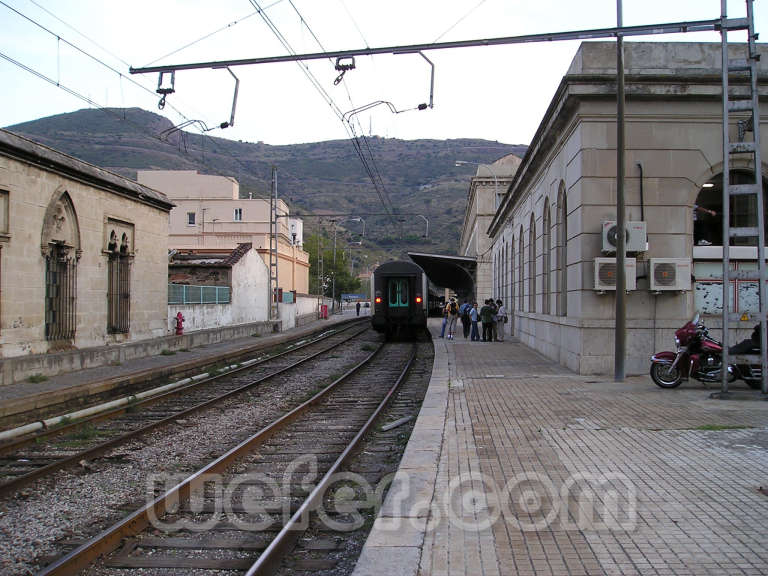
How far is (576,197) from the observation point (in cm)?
1470

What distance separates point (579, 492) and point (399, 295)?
2360 centimetres

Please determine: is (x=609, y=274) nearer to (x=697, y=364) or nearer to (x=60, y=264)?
(x=697, y=364)

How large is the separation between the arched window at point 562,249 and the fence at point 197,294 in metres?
14.1

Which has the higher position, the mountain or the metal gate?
the mountain

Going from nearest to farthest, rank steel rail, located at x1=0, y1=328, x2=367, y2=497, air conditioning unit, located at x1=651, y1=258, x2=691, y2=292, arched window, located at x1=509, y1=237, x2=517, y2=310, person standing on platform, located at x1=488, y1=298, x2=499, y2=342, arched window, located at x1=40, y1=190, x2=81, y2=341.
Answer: steel rail, located at x1=0, y1=328, x2=367, y2=497
air conditioning unit, located at x1=651, y1=258, x2=691, y2=292
arched window, located at x1=40, y1=190, x2=81, y2=341
person standing on platform, located at x1=488, y1=298, x2=499, y2=342
arched window, located at x1=509, y1=237, x2=517, y2=310

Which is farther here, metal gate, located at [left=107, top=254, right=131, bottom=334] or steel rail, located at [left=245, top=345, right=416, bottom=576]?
metal gate, located at [left=107, top=254, right=131, bottom=334]

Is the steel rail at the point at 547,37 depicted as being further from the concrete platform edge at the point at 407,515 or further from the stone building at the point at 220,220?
the stone building at the point at 220,220

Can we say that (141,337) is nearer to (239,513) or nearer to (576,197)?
(576,197)

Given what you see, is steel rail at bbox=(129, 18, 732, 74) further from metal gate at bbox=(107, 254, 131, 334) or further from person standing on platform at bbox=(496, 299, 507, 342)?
person standing on platform at bbox=(496, 299, 507, 342)

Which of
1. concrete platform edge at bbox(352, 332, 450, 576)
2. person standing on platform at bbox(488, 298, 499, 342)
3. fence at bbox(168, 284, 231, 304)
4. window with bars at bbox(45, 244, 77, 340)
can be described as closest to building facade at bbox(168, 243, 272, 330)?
fence at bbox(168, 284, 231, 304)

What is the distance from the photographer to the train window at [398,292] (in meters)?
29.0

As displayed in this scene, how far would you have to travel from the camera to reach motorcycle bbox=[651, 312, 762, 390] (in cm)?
1135

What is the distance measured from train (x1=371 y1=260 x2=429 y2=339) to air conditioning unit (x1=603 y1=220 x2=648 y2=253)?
15281 millimetres

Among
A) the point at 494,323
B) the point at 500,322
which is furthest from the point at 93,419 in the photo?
the point at 500,322
